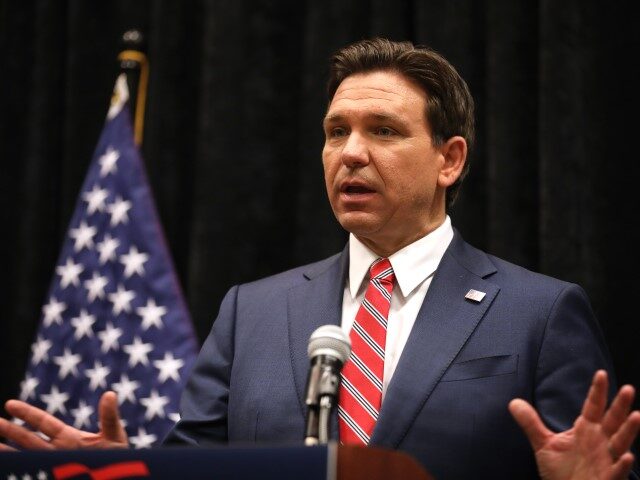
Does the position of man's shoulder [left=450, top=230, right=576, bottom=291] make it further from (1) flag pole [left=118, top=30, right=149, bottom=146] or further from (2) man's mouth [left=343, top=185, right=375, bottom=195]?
(1) flag pole [left=118, top=30, right=149, bottom=146]

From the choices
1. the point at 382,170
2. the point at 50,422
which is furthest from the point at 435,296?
the point at 50,422

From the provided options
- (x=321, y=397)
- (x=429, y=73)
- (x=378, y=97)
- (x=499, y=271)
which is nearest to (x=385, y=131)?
(x=378, y=97)

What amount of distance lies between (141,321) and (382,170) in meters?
1.12

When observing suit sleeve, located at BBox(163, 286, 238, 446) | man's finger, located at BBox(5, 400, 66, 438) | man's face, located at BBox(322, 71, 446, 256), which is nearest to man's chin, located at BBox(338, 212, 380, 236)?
man's face, located at BBox(322, 71, 446, 256)

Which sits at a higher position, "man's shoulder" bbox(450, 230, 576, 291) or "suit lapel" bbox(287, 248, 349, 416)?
"man's shoulder" bbox(450, 230, 576, 291)

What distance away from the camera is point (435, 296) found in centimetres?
222

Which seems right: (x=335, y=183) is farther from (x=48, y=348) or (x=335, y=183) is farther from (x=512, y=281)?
(x=48, y=348)

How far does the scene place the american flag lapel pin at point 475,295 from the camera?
221 cm

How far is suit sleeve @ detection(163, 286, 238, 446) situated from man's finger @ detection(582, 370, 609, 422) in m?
0.93

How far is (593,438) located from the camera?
1681 millimetres

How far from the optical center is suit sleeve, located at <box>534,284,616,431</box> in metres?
2.02

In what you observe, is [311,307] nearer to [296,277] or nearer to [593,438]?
[296,277]

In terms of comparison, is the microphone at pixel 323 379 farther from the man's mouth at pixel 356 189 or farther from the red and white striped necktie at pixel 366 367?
the man's mouth at pixel 356 189

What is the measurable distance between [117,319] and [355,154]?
1.19 metres
